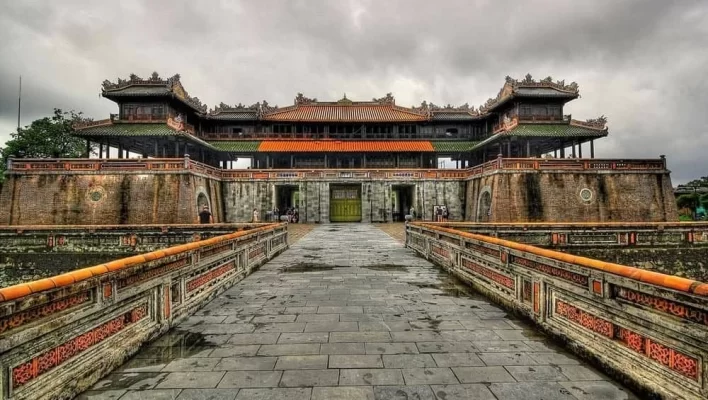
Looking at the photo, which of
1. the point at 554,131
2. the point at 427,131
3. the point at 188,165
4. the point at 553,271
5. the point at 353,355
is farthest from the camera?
the point at 427,131

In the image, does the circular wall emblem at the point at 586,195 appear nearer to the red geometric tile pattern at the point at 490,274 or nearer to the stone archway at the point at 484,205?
the stone archway at the point at 484,205

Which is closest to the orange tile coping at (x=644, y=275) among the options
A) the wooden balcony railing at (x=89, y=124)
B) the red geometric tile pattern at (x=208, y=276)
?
the red geometric tile pattern at (x=208, y=276)

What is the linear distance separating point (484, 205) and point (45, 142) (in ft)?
129

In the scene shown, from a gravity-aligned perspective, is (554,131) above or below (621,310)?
above

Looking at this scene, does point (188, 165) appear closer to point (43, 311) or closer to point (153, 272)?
point (153, 272)

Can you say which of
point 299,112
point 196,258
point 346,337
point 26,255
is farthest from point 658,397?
point 299,112

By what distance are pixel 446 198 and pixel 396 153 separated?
6.43 metres

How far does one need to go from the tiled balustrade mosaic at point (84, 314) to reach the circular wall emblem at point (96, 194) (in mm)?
21179

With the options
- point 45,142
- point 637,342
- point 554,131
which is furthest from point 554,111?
point 45,142

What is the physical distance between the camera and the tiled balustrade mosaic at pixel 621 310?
8.37ft

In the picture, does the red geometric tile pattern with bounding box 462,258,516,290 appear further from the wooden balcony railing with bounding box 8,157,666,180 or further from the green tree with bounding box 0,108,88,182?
the green tree with bounding box 0,108,88,182

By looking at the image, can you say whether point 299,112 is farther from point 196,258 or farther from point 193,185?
point 196,258

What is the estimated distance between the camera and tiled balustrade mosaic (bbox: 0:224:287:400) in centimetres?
248

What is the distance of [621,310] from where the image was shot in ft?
10.4
